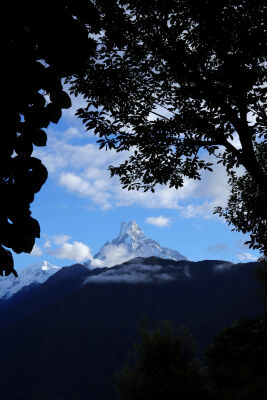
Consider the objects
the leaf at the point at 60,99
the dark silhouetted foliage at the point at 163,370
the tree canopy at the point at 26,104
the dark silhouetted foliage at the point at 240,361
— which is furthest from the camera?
the dark silhouetted foliage at the point at 163,370

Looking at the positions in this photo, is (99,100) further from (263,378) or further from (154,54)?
(263,378)

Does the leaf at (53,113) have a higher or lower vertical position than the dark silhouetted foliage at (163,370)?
→ higher

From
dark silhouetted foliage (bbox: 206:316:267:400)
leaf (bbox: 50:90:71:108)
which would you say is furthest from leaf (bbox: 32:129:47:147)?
dark silhouetted foliage (bbox: 206:316:267:400)

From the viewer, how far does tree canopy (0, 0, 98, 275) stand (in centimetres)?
Result: 362

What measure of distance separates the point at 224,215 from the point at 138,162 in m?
6.34

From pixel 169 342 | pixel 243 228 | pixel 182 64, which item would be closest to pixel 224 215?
pixel 243 228

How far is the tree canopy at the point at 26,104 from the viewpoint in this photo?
11.9 ft

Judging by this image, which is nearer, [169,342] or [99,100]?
[99,100]

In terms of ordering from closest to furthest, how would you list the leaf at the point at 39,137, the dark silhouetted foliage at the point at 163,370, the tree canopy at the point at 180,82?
the leaf at the point at 39,137 < the tree canopy at the point at 180,82 < the dark silhouetted foliage at the point at 163,370

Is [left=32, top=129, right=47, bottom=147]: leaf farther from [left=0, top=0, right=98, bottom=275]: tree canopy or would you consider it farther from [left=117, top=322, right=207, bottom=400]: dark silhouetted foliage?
[left=117, top=322, right=207, bottom=400]: dark silhouetted foliage

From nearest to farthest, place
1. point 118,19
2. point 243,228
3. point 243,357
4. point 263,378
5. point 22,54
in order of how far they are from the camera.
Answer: point 263,378
point 22,54
point 243,357
point 118,19
point 243,228

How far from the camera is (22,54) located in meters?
3.69

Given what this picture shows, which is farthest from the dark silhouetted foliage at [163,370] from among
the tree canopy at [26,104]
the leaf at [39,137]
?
the leaf at [39,137]

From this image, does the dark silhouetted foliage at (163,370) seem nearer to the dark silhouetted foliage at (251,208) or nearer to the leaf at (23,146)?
the dark silhouetted foliage at (251,208)
